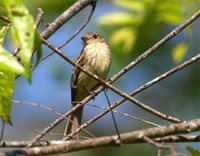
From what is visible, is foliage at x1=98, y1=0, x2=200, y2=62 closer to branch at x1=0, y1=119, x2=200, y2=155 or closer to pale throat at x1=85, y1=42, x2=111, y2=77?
pale throat at x1=85, y1=42, x2=111, y2=77

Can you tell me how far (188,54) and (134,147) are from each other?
1790 mm

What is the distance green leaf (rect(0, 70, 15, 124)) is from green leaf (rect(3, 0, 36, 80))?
33cm

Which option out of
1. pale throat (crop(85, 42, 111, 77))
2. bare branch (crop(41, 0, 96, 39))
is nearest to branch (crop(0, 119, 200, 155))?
bare branch (crop(41, 0, 96, 39))

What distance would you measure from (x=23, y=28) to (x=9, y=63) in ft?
0.54

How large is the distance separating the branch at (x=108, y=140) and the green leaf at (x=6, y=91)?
0.30 metres

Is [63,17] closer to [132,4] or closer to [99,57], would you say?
[132,4]

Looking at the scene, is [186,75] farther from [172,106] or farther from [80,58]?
[80,58]

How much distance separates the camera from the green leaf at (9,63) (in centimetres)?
237

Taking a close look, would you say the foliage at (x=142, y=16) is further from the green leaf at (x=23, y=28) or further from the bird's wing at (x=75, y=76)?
the green leaf at (x=23, y=28)

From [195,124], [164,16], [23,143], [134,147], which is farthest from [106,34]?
[23,143]

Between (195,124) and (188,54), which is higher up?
(188,54)

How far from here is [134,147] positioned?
9.78 meters

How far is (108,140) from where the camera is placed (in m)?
2.72

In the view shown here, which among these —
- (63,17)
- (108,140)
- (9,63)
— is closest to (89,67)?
(63,17)
